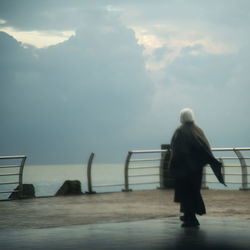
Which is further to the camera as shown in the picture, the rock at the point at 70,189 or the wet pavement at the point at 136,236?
the rock at the point at 70,189

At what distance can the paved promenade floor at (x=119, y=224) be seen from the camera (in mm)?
8352

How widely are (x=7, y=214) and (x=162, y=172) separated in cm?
744

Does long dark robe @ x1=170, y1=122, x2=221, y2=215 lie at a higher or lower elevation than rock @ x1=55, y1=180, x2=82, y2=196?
higher

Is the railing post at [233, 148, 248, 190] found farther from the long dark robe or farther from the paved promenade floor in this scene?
the long dark robe

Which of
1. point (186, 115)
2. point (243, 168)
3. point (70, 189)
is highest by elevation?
point (186, 115)

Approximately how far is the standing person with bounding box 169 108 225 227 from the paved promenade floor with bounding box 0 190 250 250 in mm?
376

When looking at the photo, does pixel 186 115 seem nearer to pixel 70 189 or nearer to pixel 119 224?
pixel 119 224

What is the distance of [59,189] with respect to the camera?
60.6ft

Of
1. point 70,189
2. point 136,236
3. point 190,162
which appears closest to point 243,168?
point 70,189

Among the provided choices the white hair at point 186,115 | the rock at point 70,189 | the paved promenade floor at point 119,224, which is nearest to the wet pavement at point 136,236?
the paved promenade floor at point 119,224

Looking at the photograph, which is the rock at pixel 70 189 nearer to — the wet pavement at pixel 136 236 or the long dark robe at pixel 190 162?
the wet pavement at pixel 136 236

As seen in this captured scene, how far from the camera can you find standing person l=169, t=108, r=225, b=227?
10273mm

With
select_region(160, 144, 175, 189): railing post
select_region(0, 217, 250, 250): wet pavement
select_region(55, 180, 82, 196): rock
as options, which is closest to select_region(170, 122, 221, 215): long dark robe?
select_region(0, 217, 250, 250): wet pavement

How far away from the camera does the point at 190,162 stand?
33.7ft
